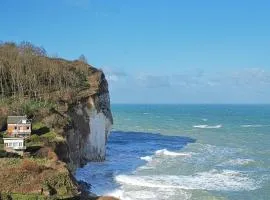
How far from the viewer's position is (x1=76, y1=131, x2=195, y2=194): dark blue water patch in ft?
158

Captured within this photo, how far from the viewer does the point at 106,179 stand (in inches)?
1919

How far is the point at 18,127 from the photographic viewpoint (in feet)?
150

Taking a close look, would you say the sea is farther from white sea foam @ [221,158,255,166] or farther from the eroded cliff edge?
the eroded cliff edge

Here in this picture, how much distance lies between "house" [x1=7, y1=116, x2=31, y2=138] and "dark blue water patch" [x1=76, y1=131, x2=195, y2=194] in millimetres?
7277

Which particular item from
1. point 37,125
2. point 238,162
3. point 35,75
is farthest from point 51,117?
point 238,162

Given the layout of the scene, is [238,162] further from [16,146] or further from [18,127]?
[16,146]

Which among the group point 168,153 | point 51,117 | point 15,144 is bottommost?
point 168,153

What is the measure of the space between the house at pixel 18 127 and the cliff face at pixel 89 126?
517cm

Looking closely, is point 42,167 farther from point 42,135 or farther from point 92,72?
point 92,72

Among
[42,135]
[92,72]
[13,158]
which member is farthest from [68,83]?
[13,158]

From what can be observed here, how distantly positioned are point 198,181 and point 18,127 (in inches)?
718

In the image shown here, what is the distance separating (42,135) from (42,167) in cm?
1153

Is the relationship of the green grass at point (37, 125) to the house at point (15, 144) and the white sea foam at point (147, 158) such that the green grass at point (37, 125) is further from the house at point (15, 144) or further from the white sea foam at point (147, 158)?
the white sea foam at point (147, 158)

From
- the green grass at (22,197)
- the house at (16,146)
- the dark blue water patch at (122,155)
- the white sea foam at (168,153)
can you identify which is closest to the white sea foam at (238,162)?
the white sea foam at (168,153)
